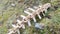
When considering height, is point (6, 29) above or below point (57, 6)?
below

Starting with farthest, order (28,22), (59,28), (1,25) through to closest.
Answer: (1,25), (28,22), (59,28)

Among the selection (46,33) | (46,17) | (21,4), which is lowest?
(46,33)

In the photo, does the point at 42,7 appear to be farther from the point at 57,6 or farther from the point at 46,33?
the point at 46,33

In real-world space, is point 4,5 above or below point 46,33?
above

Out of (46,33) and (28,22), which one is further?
(28,22)

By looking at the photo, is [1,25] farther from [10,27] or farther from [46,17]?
[46,17]

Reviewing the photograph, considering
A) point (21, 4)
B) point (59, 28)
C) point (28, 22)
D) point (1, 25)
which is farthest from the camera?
point (21, 4)

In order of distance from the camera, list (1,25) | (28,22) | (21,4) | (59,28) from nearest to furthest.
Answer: (59,28), (28,22), (1,25), (21,4)

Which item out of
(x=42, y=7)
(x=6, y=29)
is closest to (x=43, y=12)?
(x=42, y=7)

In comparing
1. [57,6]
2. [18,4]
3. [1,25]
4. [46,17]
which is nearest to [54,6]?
[57,6]
